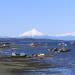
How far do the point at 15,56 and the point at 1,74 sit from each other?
125 ft

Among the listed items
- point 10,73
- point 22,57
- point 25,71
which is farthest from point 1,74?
point 22,57

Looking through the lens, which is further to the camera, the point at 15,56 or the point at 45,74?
the point at 15,56

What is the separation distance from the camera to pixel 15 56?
8619 centimetres

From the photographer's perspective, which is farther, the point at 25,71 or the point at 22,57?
the point at 22,57

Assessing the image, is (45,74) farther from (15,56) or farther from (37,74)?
(15,56)

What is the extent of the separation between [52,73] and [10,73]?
18.7ft

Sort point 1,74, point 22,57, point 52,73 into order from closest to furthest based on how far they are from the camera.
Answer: point 1,74 < point 52,73 < point 22,57

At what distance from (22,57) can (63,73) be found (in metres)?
33.9

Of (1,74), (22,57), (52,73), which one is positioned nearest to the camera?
(1,74)

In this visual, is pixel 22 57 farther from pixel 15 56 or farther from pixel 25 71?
pixel 25 71

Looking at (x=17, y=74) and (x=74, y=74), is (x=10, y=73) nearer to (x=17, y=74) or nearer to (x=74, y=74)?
(x=17, y=74)

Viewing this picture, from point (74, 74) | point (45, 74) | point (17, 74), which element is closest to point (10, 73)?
point (17, 74)

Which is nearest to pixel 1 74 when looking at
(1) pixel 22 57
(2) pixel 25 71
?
(2) pixel 25 71

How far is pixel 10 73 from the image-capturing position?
168ft
